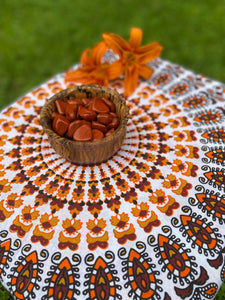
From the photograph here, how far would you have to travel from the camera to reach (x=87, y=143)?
2.69 feet

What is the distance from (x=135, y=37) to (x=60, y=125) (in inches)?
21.4

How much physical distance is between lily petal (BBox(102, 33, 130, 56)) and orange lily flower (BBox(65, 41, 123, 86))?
3 centimetres

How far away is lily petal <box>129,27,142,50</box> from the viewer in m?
1.18

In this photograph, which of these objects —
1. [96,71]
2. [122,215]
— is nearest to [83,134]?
[122,215]

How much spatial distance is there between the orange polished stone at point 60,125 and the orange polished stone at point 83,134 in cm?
4

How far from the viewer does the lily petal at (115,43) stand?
3.83 ft

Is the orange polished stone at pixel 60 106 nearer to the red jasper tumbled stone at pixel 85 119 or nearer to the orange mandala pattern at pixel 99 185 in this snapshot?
the red jasper tumbled stone at pixel 85 119

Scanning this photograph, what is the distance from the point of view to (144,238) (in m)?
0.81

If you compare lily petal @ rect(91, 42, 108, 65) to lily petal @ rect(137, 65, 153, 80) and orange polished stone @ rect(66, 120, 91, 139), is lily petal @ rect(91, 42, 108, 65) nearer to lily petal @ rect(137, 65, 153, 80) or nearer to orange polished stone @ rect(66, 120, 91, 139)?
lily petal @ rect(137, 65, 153, 80)

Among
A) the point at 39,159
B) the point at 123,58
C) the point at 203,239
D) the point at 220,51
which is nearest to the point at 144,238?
the point at 203,239

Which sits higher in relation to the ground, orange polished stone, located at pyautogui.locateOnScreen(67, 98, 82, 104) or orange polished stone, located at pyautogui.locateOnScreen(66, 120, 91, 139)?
orange polished stone, located at pyautogui.locateOnScreen(67, 98, 82, 104)

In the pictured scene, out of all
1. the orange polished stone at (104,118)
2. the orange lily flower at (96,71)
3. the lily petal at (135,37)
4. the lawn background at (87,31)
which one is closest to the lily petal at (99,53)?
the orange lily flower at (96,71)

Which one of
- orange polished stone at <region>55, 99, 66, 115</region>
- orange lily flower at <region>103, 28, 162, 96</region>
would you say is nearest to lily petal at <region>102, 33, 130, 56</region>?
orange lily flower at <region>103, 28, 162, 96</region>

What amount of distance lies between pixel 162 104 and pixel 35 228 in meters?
0.69
